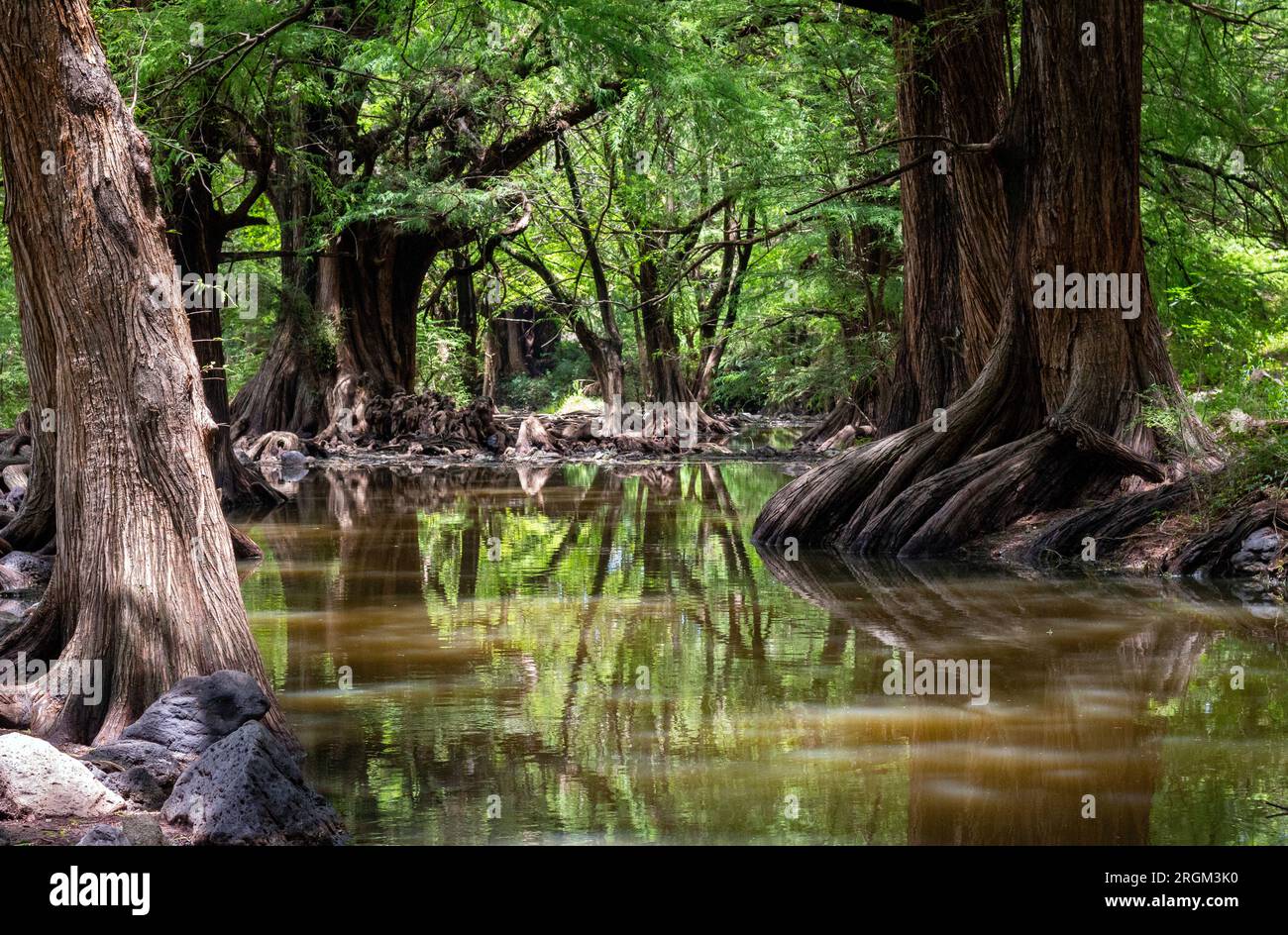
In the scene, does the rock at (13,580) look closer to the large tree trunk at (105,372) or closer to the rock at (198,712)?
the large tree trunk at (105,372)

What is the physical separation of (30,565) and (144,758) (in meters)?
6.69

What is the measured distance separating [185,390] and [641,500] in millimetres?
13233

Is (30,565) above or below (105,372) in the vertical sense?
below

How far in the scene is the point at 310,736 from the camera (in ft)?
22.7

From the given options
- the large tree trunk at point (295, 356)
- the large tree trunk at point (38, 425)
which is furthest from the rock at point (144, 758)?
the large tree trunk at point (295, 356)

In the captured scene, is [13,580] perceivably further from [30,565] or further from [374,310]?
[374,310]

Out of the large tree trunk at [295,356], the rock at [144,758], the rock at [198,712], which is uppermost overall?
the large tree trunk at [295,356]

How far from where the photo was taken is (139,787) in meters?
5.87

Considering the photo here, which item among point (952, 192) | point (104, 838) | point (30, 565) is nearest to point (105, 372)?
point (104, 838)

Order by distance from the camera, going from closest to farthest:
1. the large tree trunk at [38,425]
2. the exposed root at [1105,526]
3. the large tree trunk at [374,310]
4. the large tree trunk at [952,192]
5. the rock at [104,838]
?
the rock at [104,838], the large tree trunk at [38,425], the exposed root at [1105,526], the large tree trunk at [952,192], the large tree trunk at [374,310]

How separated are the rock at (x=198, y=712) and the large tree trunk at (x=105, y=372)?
383 millimetres

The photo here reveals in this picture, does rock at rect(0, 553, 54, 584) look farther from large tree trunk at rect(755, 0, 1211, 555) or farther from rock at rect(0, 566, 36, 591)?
large tree trunk at rect(755, 0, 1211, 555)

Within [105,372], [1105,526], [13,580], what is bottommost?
[13,580]

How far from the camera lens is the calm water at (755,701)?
18.5ft
